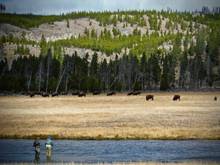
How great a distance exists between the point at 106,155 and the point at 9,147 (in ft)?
28.3

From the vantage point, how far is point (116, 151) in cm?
3831

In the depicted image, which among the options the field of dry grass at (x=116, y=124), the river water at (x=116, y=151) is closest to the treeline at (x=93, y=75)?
the field of dry grass at (x=116, y=124)

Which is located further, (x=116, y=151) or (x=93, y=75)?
(x=93, y=75)

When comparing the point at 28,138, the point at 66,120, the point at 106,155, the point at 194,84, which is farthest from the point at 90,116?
the point at 194,84

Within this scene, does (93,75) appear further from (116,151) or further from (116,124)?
(116,151)

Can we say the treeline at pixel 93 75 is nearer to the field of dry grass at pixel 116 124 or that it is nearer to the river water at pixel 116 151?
the field of dry grass at pixel 116 124

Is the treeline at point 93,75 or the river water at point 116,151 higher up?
the treeline at point 93,75

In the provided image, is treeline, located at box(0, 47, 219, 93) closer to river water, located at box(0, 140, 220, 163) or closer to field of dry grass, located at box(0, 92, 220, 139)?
field of dry grass, located at box(0, 92, 220, 139)

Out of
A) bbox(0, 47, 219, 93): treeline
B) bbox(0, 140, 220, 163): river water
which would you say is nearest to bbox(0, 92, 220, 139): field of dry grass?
bbox(0, 140, 220, 163): river water

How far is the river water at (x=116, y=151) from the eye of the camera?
34.2 m

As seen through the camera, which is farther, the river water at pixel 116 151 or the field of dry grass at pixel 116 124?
the field of dry grass at pixel 116 124

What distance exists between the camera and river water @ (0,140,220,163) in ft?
112

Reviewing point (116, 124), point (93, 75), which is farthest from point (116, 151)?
point (93, 75)

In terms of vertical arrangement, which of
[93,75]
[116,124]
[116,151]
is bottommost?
[116,151]
